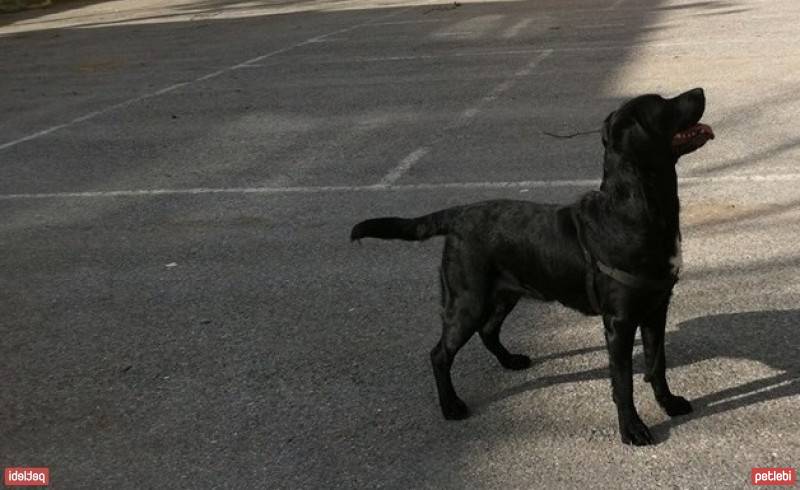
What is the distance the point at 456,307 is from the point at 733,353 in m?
1.23

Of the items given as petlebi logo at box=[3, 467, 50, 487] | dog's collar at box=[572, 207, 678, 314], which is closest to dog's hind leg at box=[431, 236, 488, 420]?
dog's collar at box=[572, 207, 678, 314]

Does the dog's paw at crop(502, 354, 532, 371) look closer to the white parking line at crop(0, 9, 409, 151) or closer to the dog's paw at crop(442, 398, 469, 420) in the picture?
the dog's paw at crop(442, 398, 469, 420)

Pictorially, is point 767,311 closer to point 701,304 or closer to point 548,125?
point 701,304

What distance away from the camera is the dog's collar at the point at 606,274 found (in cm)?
402

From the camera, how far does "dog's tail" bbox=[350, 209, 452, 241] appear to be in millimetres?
4430

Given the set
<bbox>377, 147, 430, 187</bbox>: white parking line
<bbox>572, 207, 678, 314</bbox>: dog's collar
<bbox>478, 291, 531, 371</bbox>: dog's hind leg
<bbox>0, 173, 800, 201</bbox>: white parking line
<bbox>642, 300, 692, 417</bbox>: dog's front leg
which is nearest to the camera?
<bbox>572, 207, 678, 314</bbox>: dog's collar

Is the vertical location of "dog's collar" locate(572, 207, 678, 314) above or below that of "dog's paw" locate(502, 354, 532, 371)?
above

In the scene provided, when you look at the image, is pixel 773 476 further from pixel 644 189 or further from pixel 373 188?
pixel 373 188

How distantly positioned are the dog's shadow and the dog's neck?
778 mm

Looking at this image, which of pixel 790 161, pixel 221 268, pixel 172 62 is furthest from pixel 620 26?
pixel 221 268

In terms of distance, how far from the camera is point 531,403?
4559mm

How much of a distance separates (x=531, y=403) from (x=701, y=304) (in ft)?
4.09

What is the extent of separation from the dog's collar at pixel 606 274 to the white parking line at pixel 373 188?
10.9 feet

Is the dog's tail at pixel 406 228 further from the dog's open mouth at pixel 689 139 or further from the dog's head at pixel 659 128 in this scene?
the dog's open mouth at pixel 689 139
